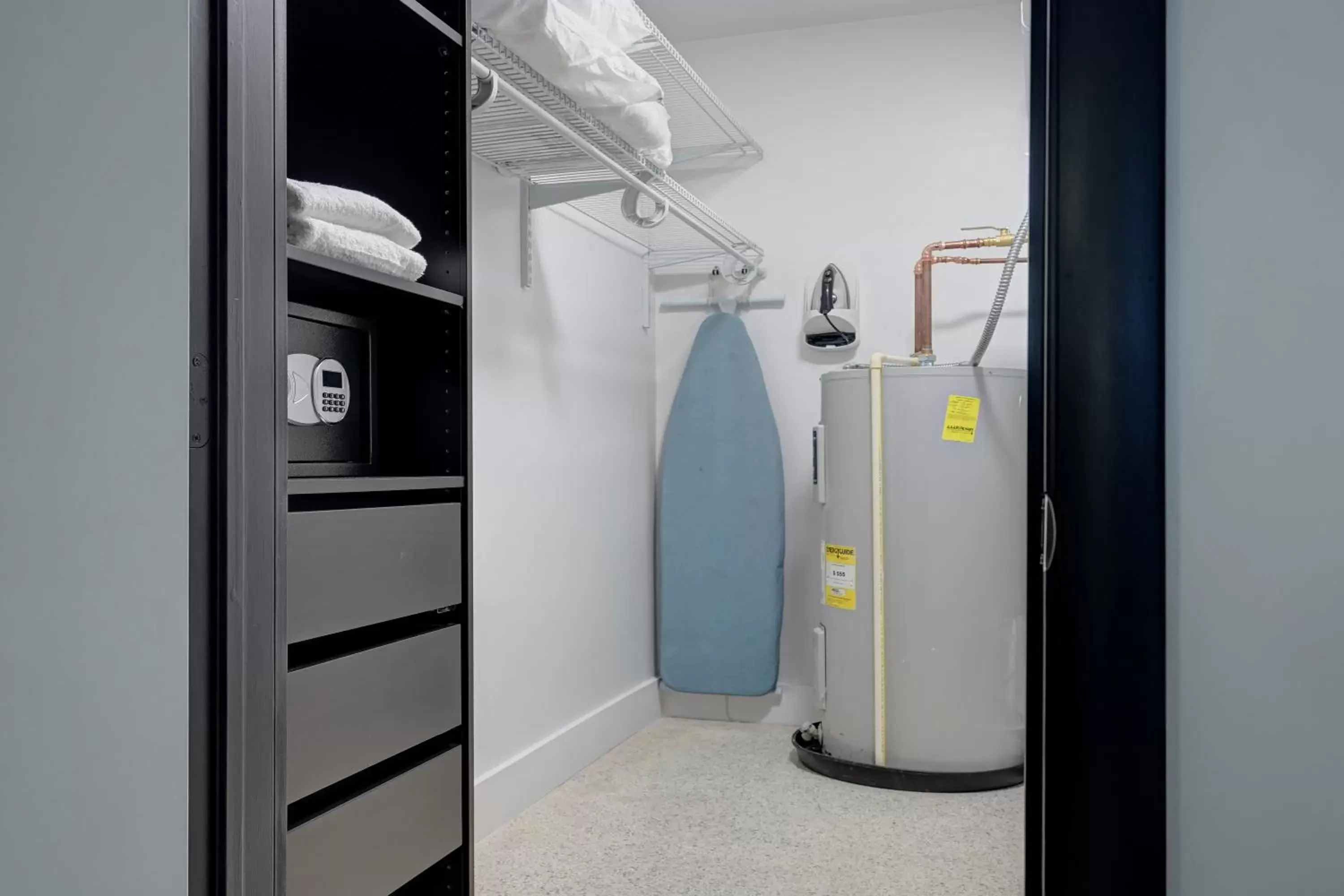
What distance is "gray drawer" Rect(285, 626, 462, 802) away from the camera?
116 centimetres

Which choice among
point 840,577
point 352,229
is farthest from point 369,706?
point 840,577

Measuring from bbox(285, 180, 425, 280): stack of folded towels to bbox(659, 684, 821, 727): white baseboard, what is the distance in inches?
89.7

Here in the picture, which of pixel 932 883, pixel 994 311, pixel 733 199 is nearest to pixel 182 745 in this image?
pixel 932 883

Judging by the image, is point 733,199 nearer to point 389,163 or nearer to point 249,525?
point 389,163

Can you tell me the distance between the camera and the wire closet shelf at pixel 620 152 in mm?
1888

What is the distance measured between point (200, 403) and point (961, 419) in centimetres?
212

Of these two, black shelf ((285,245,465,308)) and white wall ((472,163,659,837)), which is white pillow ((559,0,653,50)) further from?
black shelf ((285,245,465,308))

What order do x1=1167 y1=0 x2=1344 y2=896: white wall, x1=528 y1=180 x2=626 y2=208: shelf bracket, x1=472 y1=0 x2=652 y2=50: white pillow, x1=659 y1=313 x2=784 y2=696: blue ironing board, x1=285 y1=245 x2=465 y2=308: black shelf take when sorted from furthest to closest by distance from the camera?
1. x1=659 y1=313 x2=784 y2=696: blue ironing board
2. x1=528 y1=180 x2=626 y2=208: shelf bracket
3. x1=472 y1=0 x2=652 y2=50: white pillow
4. x1=285 y1=245 x2=465 y2=308: black shelf
5. x1=1167 y1=0 x2=1344 y2=896: white wall

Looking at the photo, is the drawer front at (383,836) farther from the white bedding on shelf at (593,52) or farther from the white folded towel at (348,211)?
the white bedding on shelf at (593,52)

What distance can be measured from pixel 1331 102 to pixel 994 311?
172cm

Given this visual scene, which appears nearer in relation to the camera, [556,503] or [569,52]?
[569,52]

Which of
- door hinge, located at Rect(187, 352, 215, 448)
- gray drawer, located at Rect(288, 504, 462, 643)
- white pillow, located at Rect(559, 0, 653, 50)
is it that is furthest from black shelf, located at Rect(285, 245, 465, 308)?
white pillow, located at Rect(559, 0, 653, 50)

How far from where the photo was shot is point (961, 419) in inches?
106

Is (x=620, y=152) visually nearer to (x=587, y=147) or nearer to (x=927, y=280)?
(x=587, y=147)
